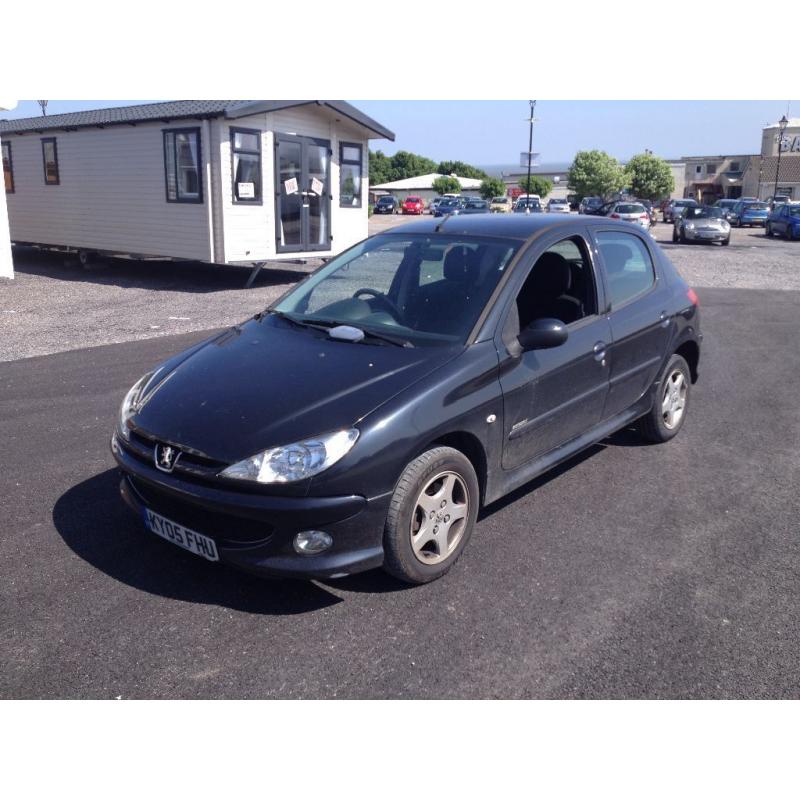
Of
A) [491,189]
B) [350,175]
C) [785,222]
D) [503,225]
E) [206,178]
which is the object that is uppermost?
[491,189]

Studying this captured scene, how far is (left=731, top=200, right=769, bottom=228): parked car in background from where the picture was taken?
45.3m

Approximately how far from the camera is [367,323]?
4367 millimetres

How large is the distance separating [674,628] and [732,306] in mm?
11593

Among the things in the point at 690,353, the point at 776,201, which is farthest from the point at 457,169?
the point at 690,353

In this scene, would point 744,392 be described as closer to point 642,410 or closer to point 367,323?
point 642,410

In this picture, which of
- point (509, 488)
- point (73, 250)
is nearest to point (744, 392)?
point (509, 488)

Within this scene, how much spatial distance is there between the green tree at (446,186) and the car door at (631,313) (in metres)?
83.3

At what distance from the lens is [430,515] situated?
3.64m

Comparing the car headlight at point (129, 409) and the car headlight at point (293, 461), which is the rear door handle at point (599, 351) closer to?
the car headlight at point (293, 461)

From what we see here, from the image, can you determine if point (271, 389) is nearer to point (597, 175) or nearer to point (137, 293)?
point (137, 293)

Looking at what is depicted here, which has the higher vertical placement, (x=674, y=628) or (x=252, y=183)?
(x=252, y=183)

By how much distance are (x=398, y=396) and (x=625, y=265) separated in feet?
8.43

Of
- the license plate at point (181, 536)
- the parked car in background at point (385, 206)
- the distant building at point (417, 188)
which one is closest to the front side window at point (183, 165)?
the license plate at point (181, 536)

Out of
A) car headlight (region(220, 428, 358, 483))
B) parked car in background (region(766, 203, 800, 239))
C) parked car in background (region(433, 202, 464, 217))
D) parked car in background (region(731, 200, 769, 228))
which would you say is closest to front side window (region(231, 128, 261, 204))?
car headlight (region(220, 428, 358, 483))
